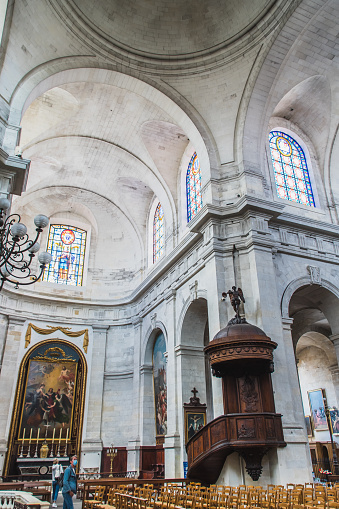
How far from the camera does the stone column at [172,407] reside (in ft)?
38.9

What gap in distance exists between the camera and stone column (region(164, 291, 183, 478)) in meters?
11.8

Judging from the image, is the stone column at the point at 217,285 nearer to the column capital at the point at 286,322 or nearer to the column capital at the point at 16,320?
the column capital at the point at 286,322

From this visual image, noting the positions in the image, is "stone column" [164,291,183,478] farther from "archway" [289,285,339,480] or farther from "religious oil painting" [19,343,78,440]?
"religious oil painting" [19,343,78,440]

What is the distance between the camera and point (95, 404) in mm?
17094

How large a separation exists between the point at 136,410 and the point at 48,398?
3585mm

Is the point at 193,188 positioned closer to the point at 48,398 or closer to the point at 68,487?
the point at 48,398

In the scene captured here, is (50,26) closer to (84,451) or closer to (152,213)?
(152,213)

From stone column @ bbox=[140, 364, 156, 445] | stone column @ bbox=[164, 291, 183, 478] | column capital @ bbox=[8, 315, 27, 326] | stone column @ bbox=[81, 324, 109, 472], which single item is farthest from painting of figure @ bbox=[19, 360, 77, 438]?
stone column @ bbox=[164, 291, 183, 478]

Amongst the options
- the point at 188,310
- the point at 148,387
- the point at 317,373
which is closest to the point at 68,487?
the point at 188,310

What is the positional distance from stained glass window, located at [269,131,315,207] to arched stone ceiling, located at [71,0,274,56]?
3.84 meters

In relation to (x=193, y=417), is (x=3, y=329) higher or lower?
higher

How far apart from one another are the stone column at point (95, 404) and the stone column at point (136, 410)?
1473 millimetres

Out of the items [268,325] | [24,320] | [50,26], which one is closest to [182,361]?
[268,325]

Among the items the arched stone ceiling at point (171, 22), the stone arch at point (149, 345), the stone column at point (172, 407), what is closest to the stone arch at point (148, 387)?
the stone arch at point (149, 345)
